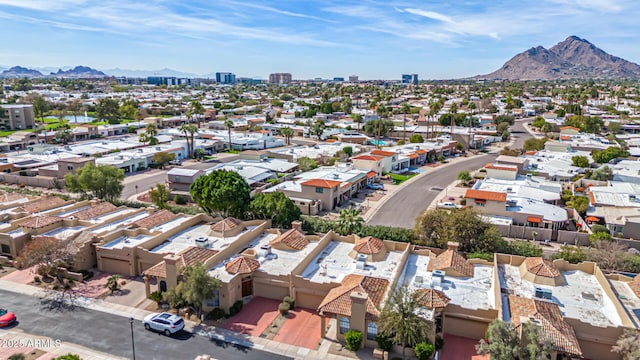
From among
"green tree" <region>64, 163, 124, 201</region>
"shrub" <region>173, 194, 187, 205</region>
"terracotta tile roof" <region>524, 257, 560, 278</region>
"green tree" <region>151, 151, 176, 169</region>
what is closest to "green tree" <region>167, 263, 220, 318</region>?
"terracotta tile roof" <region>524, 257, 560, 278</region>

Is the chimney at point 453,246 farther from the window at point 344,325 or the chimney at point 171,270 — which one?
the chimney at point 171,270

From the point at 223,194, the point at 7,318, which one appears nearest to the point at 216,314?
the point at 7,318

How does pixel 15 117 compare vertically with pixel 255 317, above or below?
above

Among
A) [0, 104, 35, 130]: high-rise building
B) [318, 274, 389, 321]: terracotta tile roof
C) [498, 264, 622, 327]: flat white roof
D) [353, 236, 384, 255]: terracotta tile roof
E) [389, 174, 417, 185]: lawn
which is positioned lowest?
[389, 174, 417, 185]: lawn

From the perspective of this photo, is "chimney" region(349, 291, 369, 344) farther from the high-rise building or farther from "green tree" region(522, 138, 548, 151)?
the high-rise building

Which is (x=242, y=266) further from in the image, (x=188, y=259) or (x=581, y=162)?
(x=581, y=162)
